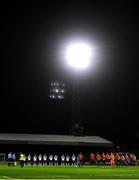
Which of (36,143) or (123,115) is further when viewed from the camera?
(123,115)

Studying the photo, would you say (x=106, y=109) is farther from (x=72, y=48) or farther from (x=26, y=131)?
(x=72, y=48)

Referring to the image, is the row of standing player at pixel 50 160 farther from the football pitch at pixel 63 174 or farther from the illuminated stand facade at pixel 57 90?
the football pitch at pixel 63 174

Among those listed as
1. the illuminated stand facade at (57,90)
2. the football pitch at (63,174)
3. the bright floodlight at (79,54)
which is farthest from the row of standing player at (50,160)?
the football pitch at (63,174)

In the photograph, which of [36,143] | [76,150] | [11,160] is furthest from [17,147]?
[11,160]

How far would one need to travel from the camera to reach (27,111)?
58406 millimetres

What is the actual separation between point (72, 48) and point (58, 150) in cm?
1206

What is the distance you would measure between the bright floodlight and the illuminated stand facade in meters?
5.49

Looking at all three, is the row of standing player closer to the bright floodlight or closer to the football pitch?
the bright floodlight

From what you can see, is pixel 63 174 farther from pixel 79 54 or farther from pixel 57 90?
pixel 57 90

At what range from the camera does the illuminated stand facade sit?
164ft

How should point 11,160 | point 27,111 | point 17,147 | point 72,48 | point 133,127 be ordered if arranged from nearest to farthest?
point 11,160
point 72,48
point 17,147
point 27,111
point 133,127

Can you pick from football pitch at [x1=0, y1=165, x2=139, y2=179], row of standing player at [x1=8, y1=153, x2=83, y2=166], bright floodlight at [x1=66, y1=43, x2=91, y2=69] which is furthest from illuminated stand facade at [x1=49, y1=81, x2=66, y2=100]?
football pitch at [x1=0, y1=165, x2=139, y2=179]

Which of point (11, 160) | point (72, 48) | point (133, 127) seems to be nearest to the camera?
point (11, 160)

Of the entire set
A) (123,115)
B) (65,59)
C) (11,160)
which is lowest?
(11,160)
